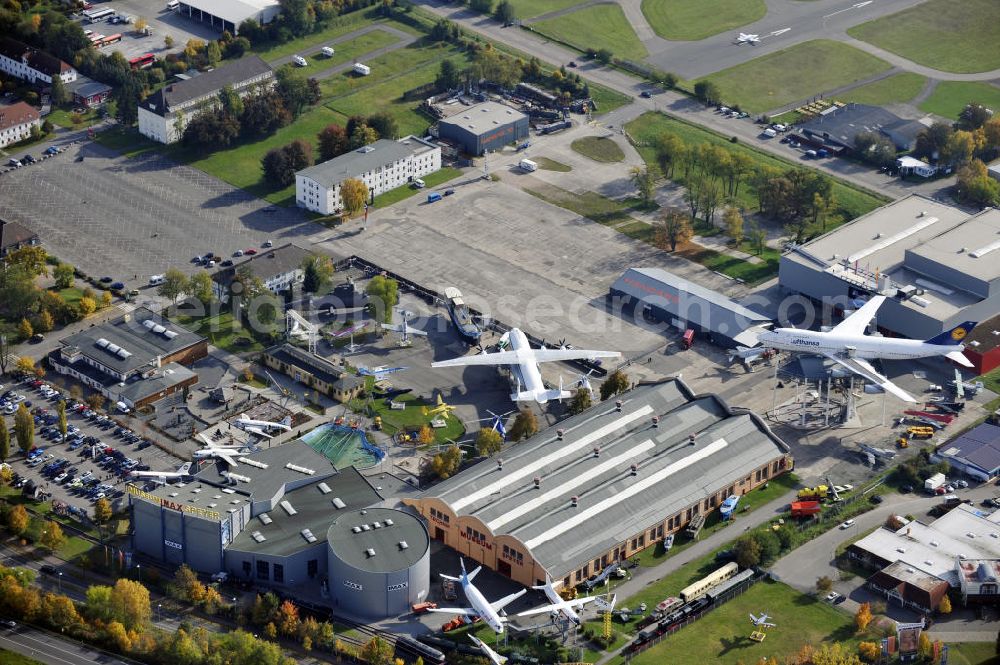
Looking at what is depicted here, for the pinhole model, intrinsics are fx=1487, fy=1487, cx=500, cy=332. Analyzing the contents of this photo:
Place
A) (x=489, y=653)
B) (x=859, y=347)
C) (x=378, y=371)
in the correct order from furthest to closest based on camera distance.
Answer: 1. (x=378, y=371)
2. (x=859, y=347)
3. (x=489, y=653)

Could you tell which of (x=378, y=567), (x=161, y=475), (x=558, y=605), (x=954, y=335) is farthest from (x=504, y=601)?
(x=954, y=335)

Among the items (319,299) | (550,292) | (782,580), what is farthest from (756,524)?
(319,299)

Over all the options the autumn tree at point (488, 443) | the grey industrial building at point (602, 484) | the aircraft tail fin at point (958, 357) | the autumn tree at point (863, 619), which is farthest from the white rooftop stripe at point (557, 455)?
the aircraft tail fin at point (958, 357)

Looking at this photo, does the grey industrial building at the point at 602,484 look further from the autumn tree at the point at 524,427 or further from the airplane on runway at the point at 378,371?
the airplane on runway at the point at 378,371

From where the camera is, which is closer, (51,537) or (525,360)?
(51,537)

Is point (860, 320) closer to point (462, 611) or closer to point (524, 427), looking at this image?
point (524, 427)

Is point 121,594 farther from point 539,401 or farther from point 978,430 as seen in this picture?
point 978,430

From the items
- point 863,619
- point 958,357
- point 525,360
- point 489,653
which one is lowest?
point 489,653
